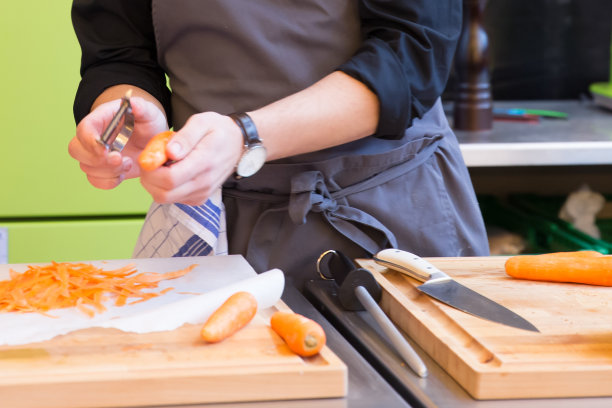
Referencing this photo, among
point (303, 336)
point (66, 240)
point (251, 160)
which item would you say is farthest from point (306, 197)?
point (66, 240)

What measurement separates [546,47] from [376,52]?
4.69ft

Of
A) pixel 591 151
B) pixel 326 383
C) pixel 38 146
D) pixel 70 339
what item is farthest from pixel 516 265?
pixel 38 146

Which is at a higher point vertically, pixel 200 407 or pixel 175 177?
pixel 175 177

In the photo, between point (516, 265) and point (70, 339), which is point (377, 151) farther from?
point (70, 339)

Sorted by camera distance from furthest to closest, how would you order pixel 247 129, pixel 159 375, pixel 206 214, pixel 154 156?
pixel 206 214, pixel 247 129, pixel 154 156, pixel 159 375

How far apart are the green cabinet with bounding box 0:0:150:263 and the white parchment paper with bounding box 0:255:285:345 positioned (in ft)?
3.16

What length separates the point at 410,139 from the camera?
1177mm

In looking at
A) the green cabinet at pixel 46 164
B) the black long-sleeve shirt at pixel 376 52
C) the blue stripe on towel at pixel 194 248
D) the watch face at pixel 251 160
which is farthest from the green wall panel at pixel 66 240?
the watch face at pixel 251 160

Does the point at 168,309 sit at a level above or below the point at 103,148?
below

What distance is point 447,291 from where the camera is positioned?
3.05 feet

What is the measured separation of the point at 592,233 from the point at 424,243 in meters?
0.88

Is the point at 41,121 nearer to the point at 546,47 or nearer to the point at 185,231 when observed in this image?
the point at 185,231

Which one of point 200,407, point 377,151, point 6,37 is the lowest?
point 200,407

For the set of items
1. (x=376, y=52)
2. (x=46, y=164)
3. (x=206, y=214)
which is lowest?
(x=46, y=164)
